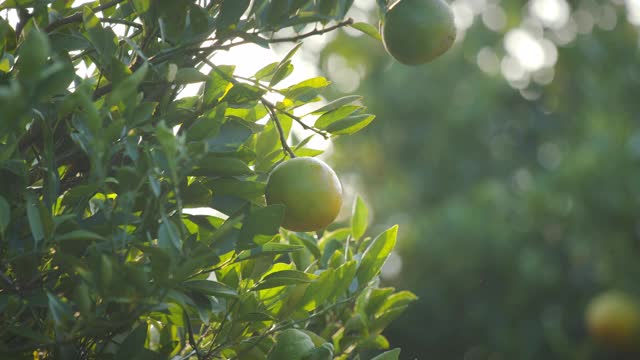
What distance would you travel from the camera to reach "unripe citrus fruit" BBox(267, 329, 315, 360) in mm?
822

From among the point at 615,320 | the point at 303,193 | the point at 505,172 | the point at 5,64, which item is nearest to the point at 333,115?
the point at 303,193

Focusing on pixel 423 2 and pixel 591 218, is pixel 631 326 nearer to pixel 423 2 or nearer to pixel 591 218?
pixel 591 218

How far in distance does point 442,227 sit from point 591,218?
1368 millimetres

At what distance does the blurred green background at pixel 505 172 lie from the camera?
661 cm

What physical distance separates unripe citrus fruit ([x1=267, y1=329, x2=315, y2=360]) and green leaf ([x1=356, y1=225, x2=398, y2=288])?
143 mm

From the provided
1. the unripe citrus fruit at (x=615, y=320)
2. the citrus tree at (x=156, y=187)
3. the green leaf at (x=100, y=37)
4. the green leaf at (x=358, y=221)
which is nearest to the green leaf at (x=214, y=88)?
the citrus tree at (x=156, y=187)

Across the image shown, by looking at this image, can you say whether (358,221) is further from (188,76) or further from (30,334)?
(30,334)

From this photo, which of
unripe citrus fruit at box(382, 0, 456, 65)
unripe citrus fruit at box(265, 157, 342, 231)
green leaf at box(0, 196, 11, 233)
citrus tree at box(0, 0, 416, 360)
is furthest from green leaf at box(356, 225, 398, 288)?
green leaf at box(0, 196, 11, 233)

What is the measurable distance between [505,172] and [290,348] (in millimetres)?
8229

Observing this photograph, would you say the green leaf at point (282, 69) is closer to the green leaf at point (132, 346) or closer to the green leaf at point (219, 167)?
the green leaf at point (219, 167)

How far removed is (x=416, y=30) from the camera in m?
0.95

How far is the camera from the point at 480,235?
733cm

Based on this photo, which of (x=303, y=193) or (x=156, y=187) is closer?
(x=156, y=187)

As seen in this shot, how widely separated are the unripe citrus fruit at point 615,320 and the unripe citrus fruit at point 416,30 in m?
5.14
